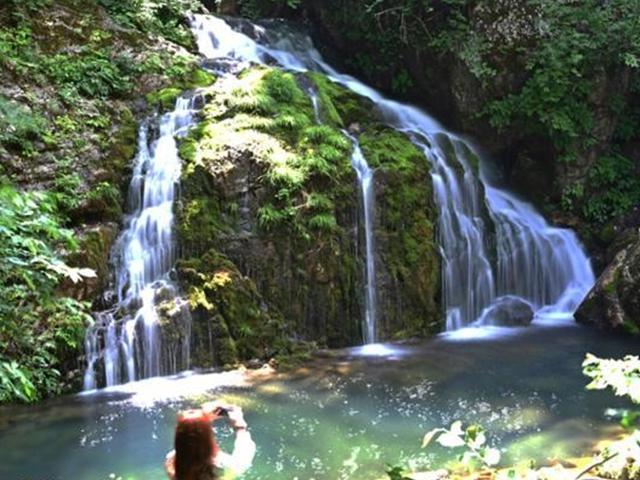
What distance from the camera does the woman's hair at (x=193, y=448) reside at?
245 cm

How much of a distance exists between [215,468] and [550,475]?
Result: 4.18m

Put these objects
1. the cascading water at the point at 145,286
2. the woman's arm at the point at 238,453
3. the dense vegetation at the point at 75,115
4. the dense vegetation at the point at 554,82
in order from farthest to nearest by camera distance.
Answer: the dense vegetation at the point at 554,82 < the cascading water at the point at 145,286 < the dense vegetation at the point at 75,115 < the woman's arm at the point at 238,453

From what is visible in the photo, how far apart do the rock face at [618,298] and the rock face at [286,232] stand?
298cm

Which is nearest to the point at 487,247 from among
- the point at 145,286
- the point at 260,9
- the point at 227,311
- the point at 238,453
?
the point at 227,311

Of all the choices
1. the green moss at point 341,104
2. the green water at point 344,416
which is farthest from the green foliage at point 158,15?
the green water at point 344,416

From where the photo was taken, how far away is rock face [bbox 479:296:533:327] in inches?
478

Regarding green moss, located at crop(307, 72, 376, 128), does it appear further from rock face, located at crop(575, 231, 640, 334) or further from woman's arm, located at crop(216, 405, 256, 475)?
woman's arm, located at crop(216, 405, 256, 475)

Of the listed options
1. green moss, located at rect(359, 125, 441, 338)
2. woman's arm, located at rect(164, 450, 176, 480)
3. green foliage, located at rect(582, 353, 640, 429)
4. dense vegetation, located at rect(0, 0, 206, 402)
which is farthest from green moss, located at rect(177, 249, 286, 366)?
woman's arm, located at rect(164, 450, 176, 480)

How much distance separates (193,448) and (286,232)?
8387 mm

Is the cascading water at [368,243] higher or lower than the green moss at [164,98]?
lower

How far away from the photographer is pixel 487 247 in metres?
13.1

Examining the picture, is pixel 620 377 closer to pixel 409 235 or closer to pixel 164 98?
pixel 409 235

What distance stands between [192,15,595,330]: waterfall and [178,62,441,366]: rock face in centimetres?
65

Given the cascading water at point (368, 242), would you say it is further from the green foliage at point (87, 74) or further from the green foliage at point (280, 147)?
the green foliage at point (87, 74)
